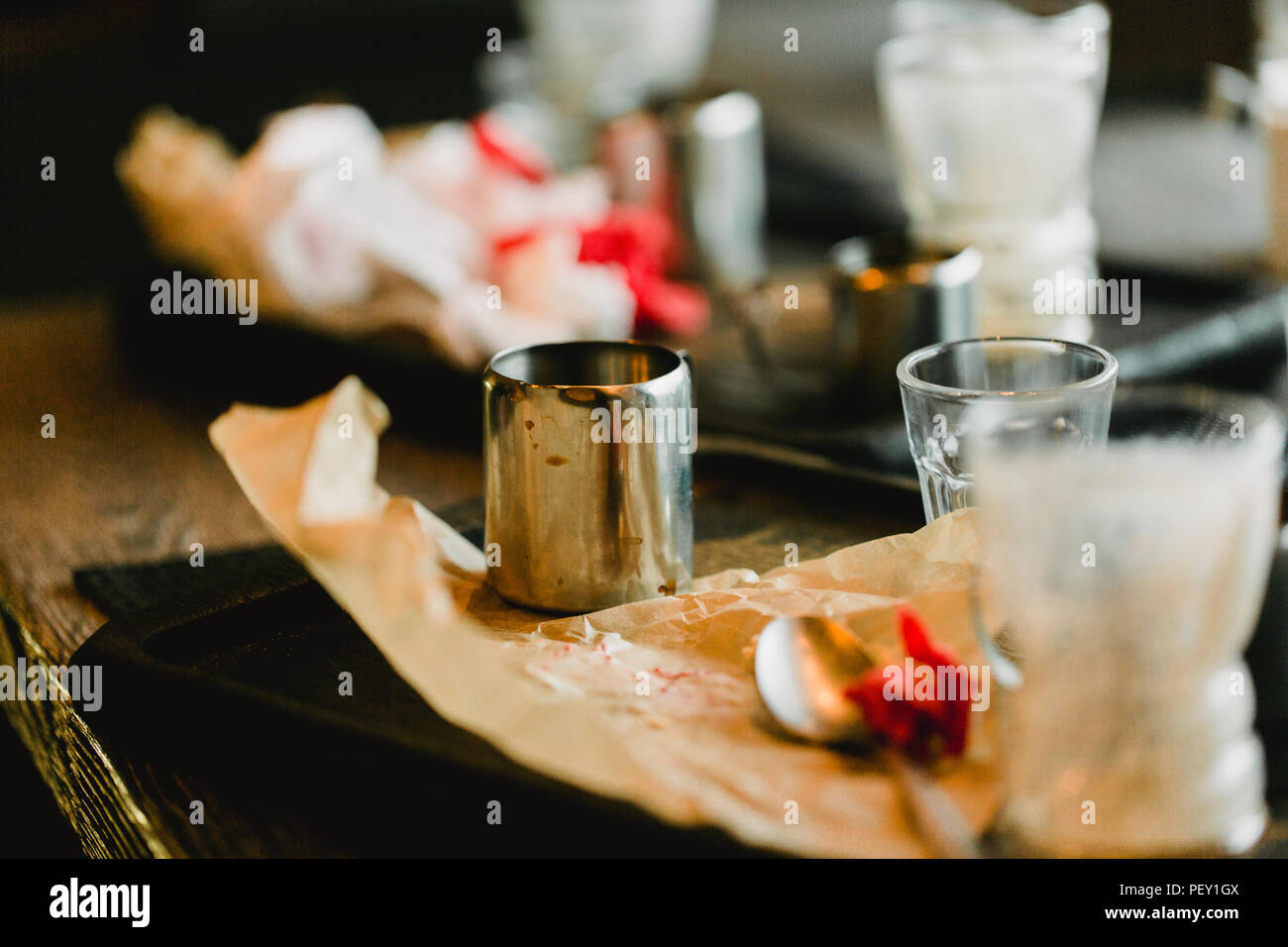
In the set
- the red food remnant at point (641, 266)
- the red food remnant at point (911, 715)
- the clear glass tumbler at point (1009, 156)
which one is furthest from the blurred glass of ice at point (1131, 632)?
the red food remnant at point (641, 266)

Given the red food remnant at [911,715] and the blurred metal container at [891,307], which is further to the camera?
the blurred metal container at [891,307]

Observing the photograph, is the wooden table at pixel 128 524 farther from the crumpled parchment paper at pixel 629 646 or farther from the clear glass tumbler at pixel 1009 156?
the clear glass tumbler at pixel 1009 156

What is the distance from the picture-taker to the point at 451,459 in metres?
1.21

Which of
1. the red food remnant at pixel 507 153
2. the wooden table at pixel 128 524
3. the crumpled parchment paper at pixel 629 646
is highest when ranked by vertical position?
the red food remnant at pixel 507 153

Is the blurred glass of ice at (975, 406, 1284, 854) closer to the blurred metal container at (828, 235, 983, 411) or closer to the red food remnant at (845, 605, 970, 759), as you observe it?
the red food remnant at (845, 605, 970, 759)

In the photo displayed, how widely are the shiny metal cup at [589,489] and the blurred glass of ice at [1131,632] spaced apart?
0.90 feet

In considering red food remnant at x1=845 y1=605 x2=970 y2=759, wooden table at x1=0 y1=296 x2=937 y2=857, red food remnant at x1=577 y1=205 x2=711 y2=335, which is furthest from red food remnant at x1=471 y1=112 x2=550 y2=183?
red food remnant at x1=845 y1=605 x2=970 y2=759

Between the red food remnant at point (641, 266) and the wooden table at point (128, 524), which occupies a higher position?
the red food remnant at point (641, 266)

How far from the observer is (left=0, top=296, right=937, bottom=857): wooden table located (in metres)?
0.70

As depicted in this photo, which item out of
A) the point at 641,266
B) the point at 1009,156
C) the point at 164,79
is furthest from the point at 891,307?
the point at 164,79

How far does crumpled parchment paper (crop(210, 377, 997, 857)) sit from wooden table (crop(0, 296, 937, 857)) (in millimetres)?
117

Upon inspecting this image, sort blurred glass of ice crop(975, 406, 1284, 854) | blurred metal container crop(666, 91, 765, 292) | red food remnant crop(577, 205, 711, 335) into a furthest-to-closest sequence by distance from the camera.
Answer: blurred metal container crop(666, 91, 765, 292) < red food remnant crop(577, 205, 711, 335) < blurred glass of ice crop(975, 406, 1284, 854)

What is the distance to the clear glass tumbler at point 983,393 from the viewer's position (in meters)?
0.69
